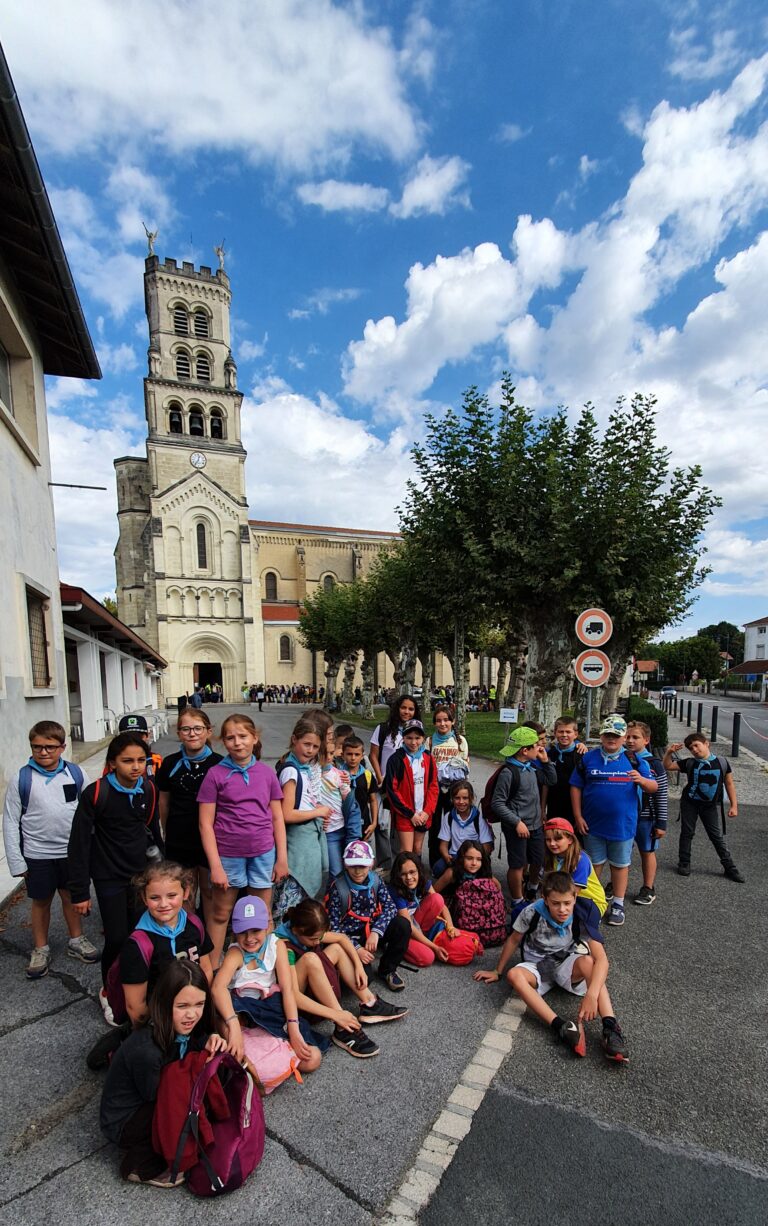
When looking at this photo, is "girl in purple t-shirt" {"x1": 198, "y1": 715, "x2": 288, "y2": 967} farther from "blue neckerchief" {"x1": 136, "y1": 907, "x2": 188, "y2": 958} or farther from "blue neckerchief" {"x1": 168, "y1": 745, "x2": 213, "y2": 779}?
"blue neckerchief" {"x1": 136, "y1": 907, "x2": 188, "y2": 958}

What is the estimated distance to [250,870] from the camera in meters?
3.76

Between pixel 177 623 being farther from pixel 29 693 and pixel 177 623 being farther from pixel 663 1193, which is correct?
pixel 663 1193

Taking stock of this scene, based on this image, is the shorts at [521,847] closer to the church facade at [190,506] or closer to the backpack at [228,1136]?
the backpack at [228,1136]

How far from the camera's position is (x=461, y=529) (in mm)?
12531

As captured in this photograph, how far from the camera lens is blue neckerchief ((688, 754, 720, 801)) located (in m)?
5.74

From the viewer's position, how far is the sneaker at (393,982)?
12.3 ft

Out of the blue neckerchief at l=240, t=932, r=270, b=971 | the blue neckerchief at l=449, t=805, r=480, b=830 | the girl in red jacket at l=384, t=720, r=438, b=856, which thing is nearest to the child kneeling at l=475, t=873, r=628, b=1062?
the blue neckerchief at l=449, t=805, r=480, b=830

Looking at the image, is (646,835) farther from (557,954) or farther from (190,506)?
(190,506)

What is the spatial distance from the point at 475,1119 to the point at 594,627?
5762 millimetres

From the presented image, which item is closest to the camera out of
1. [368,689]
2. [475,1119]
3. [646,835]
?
[475,1119]

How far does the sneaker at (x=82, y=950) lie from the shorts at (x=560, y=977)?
10.1ft

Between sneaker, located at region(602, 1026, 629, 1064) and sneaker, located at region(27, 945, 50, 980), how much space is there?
369cm

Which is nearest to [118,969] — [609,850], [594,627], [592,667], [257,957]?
[257,957]

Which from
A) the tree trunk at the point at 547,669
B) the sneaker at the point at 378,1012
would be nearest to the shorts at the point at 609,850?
the sneaker at the point at 378,1012
